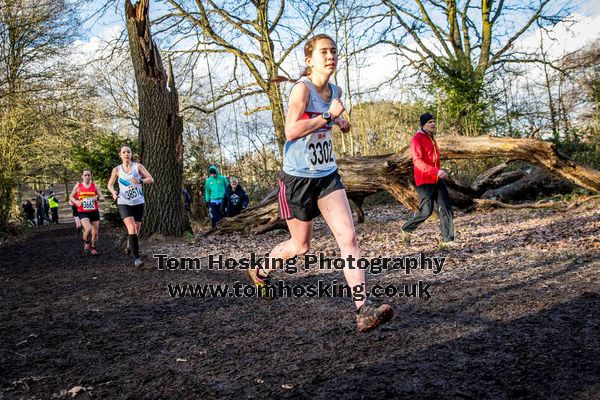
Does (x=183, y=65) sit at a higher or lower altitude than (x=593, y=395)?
higher

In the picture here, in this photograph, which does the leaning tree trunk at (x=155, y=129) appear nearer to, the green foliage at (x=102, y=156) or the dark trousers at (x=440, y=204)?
the dark trousers at (x=440, y=204)

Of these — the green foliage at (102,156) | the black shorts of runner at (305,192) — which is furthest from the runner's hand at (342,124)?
the green foliage at (102,156)

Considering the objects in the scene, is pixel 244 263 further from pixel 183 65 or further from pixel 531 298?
pixel 183 65

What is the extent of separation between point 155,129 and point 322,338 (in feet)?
28.6

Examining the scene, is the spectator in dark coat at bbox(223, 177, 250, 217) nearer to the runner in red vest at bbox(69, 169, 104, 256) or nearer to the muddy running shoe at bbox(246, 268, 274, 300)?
the runner in red vest at bbox(69, 169, 104, 256)

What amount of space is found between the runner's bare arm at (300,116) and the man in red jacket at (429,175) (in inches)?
140

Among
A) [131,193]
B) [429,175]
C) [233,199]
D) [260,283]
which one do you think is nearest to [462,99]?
[233,199]

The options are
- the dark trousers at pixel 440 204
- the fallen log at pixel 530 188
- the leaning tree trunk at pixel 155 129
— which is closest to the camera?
the dark trousers at pixel 440 204

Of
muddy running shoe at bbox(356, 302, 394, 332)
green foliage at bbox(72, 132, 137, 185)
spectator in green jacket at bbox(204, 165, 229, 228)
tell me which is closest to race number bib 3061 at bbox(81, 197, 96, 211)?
spectator in green jacket at bbox(204, 165, 229, 228)

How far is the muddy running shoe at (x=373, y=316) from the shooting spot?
3236 millimetres

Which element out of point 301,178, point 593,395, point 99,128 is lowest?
point 593,395

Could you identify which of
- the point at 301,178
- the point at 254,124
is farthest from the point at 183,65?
the point at 301,178

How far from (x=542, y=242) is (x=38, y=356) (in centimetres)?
621

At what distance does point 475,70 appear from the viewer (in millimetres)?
16781
